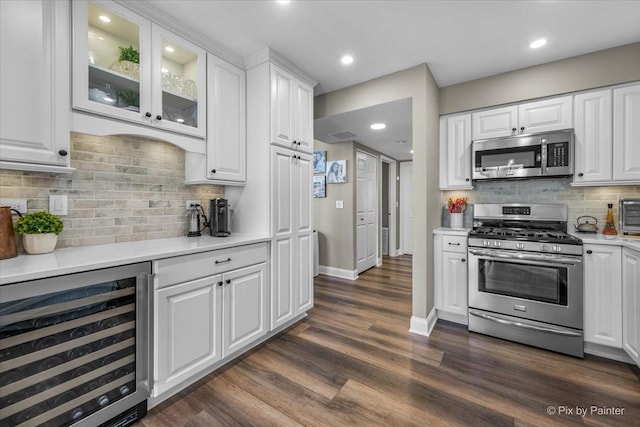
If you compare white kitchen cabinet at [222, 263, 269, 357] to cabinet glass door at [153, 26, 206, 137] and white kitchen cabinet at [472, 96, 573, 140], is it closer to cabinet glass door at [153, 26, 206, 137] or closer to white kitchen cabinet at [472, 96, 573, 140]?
cabinet glass door at [153, 26, 206, 137]

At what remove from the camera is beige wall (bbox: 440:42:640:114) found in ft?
7.61

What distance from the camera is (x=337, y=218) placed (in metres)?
4.68

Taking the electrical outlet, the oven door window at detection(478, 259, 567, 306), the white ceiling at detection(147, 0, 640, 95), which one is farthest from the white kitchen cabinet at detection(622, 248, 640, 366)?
the electrical outlet

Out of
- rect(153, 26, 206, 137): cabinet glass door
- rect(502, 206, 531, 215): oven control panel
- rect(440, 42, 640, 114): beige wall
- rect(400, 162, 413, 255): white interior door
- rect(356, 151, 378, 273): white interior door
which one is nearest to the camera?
rect(153, 26, 206, 137): cabinet glass door

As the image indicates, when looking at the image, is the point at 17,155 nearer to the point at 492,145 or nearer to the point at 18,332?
the point at 18,332

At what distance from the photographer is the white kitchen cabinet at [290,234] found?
244 centimetres

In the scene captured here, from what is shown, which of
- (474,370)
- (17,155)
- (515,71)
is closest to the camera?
(17,155)

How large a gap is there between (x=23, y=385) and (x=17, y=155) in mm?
1083

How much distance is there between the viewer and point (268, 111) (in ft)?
7.79

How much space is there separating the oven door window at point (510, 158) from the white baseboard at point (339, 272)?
2.46m

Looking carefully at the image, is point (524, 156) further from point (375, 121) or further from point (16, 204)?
point (16, 204)

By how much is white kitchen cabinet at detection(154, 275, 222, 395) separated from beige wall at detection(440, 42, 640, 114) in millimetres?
3060

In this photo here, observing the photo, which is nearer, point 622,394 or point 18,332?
point 18,332

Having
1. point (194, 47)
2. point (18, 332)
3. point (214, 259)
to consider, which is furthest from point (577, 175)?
point (18, 332)
